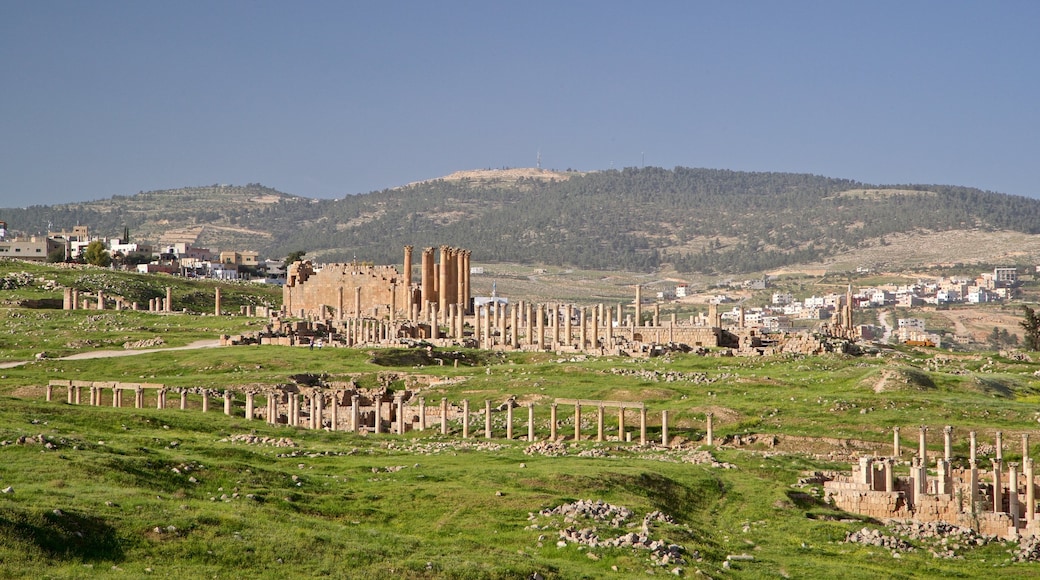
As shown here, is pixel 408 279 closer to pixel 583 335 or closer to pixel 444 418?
pixel 583 335

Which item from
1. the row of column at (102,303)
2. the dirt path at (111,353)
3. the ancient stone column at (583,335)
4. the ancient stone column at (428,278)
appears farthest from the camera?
the ancient stone column at (428,278)

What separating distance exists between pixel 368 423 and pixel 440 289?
4898 centimetres

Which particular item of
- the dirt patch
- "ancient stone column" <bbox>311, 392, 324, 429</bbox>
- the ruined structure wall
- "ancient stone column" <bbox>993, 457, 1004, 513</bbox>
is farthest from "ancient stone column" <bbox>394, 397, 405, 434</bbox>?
the ruined structure wall

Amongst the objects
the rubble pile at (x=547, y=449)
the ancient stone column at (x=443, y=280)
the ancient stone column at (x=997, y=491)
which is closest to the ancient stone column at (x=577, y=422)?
the rubble pile at (x=547, y=449)

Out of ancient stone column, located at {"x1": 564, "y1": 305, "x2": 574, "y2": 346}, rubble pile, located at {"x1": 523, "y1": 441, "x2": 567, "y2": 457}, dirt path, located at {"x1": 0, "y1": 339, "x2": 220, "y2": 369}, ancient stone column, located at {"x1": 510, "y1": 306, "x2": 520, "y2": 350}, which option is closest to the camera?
rubble pile, located at {"x1": 523, "y1": 441, "x2": 567, "y2": 457}

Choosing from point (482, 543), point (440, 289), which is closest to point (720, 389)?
point (482, 543)

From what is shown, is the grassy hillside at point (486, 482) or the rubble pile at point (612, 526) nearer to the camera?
the grassy hillside at point (486, 482)

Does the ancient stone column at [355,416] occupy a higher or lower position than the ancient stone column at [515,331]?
lower

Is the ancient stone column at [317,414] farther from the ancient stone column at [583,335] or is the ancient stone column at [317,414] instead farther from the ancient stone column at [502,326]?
the ancient stone column at [502,326]

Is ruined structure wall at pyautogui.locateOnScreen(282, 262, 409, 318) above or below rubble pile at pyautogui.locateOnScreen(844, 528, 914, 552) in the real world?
above

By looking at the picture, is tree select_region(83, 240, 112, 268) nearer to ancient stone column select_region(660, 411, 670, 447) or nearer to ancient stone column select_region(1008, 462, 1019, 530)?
ancient stone column select_region(660, 411, 670, 447)

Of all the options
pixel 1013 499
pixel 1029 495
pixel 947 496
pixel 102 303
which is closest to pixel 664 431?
pixel 947 496

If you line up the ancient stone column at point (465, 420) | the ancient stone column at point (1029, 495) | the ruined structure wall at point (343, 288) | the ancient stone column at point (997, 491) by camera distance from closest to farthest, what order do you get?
the ancient stone column at point (1029, 495) < the ancient stone column at point (997, 491) < the ancient stone column at point (465, 420) < the ruined structure wall at point (343, 288)

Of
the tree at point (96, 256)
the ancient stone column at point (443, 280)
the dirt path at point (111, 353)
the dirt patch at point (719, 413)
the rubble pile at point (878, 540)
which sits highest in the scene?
the tree at point (96, 256)
